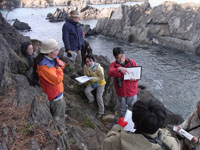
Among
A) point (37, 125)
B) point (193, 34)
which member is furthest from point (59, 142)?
point (193, 34)

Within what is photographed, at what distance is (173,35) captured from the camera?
40.4 metres

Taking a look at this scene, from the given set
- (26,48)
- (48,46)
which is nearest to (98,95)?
(26,48)

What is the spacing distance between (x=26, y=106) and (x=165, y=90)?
1682 cm

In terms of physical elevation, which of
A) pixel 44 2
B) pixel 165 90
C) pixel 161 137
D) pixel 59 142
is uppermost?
pixel 44 2

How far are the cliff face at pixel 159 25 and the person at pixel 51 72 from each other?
3542 cm

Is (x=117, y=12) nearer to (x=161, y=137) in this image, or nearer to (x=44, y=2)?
(x=161, y=137)

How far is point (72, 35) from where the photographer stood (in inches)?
314

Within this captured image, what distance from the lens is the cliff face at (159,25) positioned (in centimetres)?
3771

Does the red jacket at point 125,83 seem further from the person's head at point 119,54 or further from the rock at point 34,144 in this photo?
the rock at point 34,144

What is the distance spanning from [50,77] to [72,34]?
3.98 meters

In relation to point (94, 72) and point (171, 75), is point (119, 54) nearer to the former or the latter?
point (94, 72)

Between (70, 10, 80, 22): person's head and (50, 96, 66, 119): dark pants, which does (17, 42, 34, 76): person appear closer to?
(50, 96, 66, 119): dark pants

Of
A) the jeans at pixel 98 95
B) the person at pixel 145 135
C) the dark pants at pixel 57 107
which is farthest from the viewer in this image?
the jeans at pixel 98 95

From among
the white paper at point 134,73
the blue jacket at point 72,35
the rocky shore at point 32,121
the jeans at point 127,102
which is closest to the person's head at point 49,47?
the rocky shore at point 32,121
